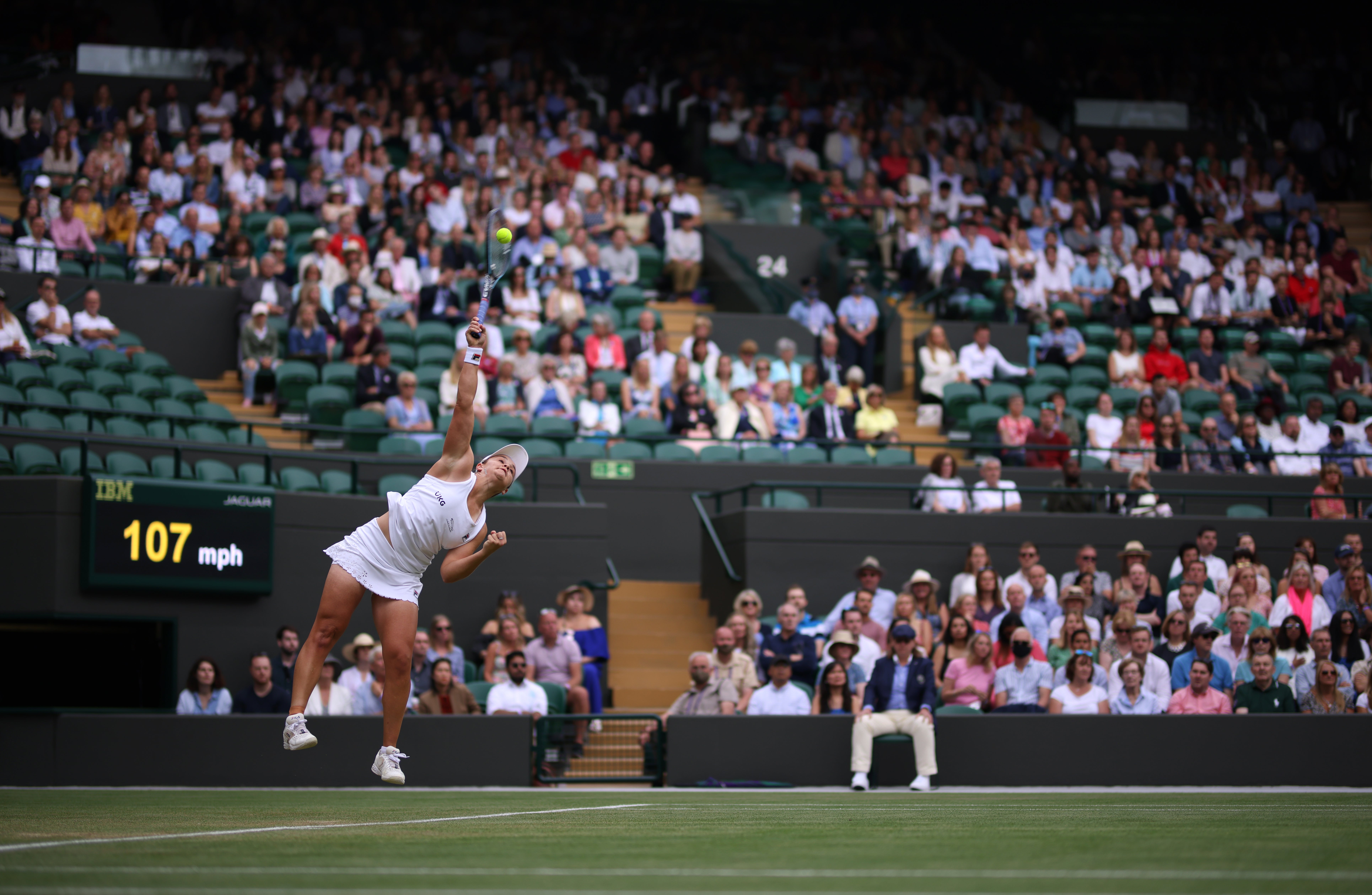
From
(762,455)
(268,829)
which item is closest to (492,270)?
(268,829)

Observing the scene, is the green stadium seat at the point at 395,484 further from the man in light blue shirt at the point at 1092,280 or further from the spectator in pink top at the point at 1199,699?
the man in light blue shirt at the point at 1092,280

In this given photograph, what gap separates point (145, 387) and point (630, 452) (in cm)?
534

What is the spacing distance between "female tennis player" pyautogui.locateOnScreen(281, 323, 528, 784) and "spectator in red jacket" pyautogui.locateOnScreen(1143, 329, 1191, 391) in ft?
46.9

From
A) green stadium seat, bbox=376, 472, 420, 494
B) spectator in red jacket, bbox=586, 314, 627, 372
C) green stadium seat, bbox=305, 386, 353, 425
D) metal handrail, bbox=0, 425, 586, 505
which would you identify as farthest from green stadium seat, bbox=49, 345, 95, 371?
spectator in red jacket, bbox=586, 314, 627, 372

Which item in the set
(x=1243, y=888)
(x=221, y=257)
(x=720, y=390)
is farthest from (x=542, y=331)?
(x=1243, y=888)

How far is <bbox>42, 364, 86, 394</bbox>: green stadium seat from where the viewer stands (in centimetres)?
1595

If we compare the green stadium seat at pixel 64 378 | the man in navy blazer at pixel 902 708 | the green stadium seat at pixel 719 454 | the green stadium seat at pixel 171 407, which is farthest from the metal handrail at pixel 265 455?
the man in navy blazer at pixel 902 708

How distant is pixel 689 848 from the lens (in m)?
6.00

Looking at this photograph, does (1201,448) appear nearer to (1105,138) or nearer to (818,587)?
(818,587)

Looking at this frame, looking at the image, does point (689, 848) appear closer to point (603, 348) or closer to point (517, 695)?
point (517, 695)

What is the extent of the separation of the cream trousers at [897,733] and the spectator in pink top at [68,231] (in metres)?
11.3

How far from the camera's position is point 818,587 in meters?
17.1

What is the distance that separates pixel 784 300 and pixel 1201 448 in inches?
240

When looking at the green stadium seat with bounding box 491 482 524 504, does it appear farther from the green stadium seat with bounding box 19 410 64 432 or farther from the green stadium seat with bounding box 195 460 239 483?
the green stadium seat with bounding box 19 410 64 432
